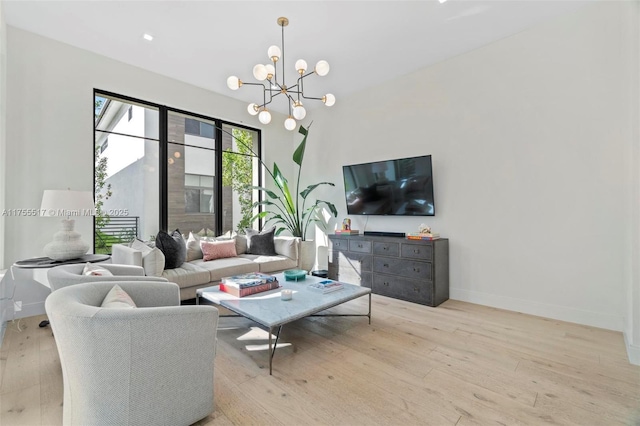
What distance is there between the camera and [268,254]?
14.4 feet

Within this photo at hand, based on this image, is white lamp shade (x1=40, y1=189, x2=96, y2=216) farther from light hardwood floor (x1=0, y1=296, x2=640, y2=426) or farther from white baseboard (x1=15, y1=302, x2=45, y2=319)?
light hardwood floor (x1=0, y1=296, x2=640, y2=426)

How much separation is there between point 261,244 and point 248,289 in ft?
5.97

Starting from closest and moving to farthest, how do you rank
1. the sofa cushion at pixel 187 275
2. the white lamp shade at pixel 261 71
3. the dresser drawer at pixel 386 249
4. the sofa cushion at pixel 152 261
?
the white lamp shade at pixel 261 71
the sofa cushion at pixel 152 261
the sofa cushion at pixel 187 275
the dresser drawer at pixel 386 249

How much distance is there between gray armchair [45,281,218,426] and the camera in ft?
4.07

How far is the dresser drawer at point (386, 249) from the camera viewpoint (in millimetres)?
3777

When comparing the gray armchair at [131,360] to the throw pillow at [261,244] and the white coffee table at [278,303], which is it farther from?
the throw pillow at [261,244]

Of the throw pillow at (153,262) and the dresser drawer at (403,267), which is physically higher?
the throw pillow at (153,262)

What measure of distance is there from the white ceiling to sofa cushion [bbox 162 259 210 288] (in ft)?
8.52

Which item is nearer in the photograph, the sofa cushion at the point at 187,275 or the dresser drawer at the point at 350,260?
the sofa cushion at the point at 187,275

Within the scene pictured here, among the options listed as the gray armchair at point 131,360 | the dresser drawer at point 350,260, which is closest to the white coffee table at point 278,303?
the gray armchair at point 131,360

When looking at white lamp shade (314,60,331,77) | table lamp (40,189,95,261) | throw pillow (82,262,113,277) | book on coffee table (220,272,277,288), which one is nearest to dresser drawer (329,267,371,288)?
book on coffee table (220,272,277,288)

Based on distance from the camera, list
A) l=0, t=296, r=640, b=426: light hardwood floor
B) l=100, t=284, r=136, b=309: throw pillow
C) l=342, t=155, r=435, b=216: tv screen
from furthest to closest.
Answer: l=342, t=155, r=435, b=216: tv screen
l=0, t=296, r=640, b=426: light hardwood floor
l=100, t=284, r=136, b=309: throw pillow

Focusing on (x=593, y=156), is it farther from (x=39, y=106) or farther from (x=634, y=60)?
(x=39, y=106)

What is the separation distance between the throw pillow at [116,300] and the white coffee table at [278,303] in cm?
80
